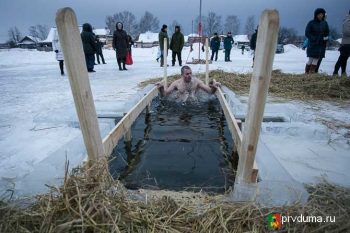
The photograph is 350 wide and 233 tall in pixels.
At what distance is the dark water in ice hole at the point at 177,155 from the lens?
3168 mm

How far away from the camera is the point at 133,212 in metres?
1.93

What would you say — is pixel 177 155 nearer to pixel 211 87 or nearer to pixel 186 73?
pixel 186 73

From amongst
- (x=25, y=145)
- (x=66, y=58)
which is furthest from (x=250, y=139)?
(x=25, y=145)

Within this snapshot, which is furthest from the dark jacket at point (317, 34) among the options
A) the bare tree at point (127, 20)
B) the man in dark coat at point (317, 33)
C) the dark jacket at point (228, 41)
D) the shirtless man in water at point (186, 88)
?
the bare tree at point (127, 20)

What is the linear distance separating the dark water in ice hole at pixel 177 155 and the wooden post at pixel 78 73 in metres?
0.34

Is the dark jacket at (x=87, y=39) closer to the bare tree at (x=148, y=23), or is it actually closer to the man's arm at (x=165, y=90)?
the man's arm at (x=165, y=90)

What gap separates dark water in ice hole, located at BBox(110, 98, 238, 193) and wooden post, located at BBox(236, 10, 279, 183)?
1.23 ft

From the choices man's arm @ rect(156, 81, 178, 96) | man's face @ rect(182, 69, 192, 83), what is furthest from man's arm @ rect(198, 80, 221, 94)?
man's arm @ rect(156, 81, 178, 96)

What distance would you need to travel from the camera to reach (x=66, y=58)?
6.36 ft

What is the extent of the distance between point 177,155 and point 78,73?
7.12ft

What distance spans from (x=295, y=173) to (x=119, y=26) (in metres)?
10.6

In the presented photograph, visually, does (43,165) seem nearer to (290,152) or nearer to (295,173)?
(295,173)

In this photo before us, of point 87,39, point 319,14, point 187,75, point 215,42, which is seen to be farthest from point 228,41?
point 187,75

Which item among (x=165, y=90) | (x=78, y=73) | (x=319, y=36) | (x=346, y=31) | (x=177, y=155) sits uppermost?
(x=346, y=31)
